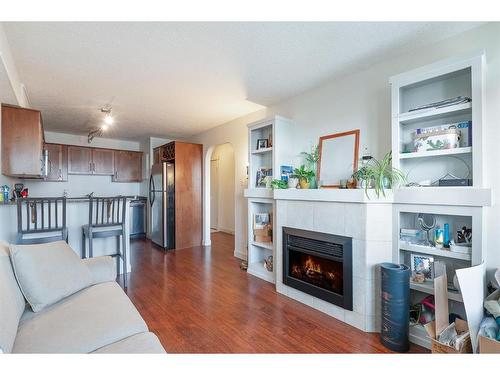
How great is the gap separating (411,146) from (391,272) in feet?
3.64

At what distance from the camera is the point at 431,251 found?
6.45 ft

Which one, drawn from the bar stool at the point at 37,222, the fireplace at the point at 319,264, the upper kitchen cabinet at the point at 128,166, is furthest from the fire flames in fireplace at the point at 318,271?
the upper kitchen cabinet at the point at 128,166

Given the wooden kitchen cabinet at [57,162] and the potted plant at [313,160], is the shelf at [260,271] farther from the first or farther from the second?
the wooden kitchen cabinet at [57,162]

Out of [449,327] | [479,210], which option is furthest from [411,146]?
[449,327]

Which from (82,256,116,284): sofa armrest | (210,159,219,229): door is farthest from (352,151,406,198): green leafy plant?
(210,159,219,229): door

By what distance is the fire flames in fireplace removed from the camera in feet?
7.78

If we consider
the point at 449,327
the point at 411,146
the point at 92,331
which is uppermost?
the point at 411,146

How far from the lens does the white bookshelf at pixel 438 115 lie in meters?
1.75

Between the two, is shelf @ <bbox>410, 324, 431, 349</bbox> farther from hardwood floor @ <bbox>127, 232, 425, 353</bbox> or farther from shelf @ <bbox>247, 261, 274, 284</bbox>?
shelf @ <bbox>247, 261, 274, 284</bbox>

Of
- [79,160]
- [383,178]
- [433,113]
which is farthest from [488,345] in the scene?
[79,160]

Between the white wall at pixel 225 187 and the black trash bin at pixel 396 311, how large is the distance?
16.0 ft

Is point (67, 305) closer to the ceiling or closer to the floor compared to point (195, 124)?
closer to the floor

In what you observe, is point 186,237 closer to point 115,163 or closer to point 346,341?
point 115,163

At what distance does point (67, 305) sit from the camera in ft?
5.08
